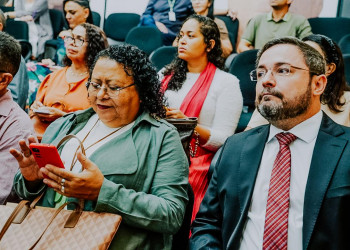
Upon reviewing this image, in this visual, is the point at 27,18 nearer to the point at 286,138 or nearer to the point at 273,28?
the point at 273,28

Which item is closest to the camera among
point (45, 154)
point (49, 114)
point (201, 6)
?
point (45, 154)

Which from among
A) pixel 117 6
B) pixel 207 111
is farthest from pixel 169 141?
pixel 117 6

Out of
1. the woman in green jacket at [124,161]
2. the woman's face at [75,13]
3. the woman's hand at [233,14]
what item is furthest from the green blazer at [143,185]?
the woman's hand at [233,14]

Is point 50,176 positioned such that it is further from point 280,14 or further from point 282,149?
point 280,14

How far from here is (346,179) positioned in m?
1.15

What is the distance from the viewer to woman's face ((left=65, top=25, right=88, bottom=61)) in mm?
2600

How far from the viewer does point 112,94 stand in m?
1.44

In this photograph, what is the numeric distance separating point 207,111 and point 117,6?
3.93 metres

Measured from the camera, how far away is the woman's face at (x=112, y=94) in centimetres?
144

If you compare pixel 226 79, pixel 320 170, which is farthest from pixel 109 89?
pixel 226 79

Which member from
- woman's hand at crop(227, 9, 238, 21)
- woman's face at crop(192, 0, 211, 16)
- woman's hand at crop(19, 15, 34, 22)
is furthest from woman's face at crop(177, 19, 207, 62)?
woman's hand at crop(19, 15, 34, 22)

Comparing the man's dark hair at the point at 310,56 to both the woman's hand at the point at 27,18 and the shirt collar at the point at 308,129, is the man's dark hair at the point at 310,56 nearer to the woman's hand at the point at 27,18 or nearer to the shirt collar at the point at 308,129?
the shirt collar at the point at 308,129

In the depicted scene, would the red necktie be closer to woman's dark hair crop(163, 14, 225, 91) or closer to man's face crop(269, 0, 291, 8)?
woman's dark hair crop(163, 14, 225, 91)

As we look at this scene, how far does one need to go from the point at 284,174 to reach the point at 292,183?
0.04 meters
